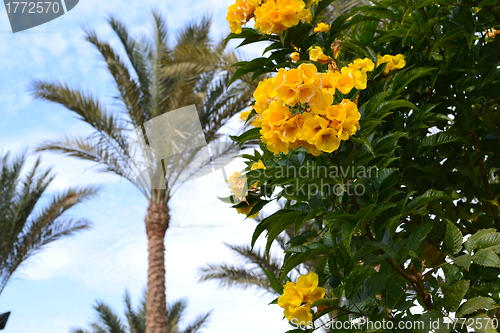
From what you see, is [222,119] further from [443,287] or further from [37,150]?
[443,287]

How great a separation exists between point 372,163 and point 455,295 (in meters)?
0.38

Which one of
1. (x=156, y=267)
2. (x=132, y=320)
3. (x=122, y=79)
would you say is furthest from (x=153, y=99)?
(x=132, y=320)

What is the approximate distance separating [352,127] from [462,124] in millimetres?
717

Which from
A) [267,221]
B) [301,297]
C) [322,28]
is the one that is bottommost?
[301,297]

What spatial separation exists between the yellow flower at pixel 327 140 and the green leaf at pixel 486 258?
0.45m

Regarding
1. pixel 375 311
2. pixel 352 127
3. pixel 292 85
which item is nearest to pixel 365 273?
pixel 375 311

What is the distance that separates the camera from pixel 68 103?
22.3ft

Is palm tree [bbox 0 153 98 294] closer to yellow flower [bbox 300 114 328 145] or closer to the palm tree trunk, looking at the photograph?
the palm tree trunk

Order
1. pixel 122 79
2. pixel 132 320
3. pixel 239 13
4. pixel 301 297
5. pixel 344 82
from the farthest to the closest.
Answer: pixel 132 320
pixel 122 79
pixel 239 13
pixel 301 297
pixel 344 82

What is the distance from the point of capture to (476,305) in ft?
3.44

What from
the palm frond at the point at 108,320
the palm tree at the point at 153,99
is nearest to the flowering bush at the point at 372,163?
the palm tree at the point at 153,99

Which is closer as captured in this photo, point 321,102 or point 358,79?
point 321,102

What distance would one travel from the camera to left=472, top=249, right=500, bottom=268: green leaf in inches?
40.7

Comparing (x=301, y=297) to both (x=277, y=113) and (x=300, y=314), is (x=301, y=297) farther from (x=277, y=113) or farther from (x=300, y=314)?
(x=277, y=113)
